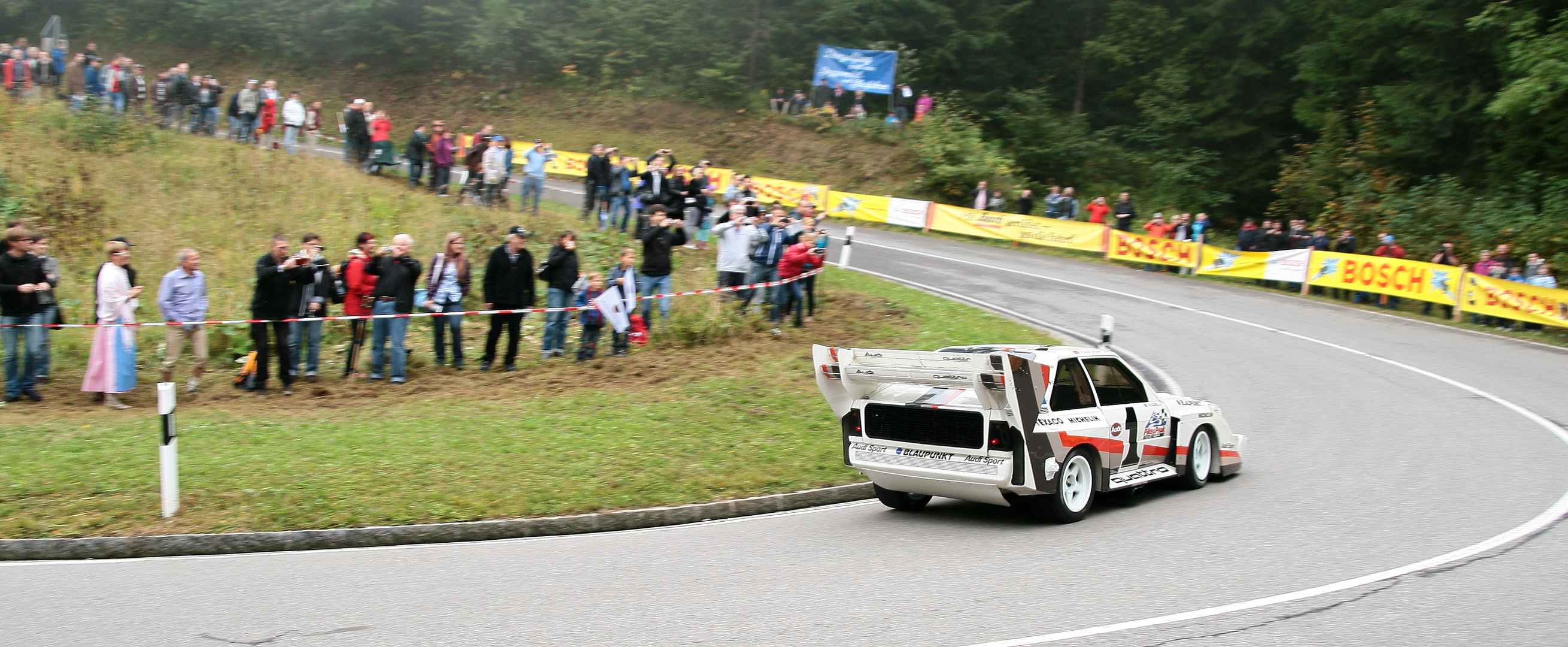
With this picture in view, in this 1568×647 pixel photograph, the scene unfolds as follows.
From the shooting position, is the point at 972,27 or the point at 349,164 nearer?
the point at 349,164

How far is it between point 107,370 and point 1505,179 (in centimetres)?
3671

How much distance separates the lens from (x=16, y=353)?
1313 centimetres

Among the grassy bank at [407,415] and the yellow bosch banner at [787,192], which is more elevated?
the yellow bosch banner at [787,192]

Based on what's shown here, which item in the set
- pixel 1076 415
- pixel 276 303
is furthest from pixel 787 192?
pixel 1076 415

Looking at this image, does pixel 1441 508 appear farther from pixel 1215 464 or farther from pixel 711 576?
pixel 711 576

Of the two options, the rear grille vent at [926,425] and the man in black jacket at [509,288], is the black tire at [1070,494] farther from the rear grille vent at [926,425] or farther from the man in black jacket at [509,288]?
the man in black jacket at [509,288]

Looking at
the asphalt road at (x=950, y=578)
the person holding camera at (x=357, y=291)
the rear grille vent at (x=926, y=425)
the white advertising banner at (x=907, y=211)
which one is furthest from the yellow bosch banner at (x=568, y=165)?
the rear grille vent at (x=926, y=425)

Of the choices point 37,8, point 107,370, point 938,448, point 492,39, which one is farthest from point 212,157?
point 37,8

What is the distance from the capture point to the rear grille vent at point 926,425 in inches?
362

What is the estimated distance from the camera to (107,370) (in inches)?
520

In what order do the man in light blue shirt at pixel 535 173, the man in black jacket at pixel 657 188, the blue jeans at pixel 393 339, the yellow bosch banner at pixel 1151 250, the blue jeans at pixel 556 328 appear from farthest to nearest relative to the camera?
the yellow bosch banner at pixel 1151 250
the man in light blue shirt at pixel 535 173
the man in black jacket at pixel 657 188
the blue jeans at pixel 556 328
the blue jeans at pixel 393 339

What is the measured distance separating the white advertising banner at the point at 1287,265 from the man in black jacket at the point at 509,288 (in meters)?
19.9

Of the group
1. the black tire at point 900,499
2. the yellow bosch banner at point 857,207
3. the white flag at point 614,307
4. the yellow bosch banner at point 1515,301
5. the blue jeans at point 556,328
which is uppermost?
the yellow bosch banner at point 857,207

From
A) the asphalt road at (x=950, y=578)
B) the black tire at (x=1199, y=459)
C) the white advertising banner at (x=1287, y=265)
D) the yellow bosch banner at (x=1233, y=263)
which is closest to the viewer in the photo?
the asphalt road at (x=950, y=578)
